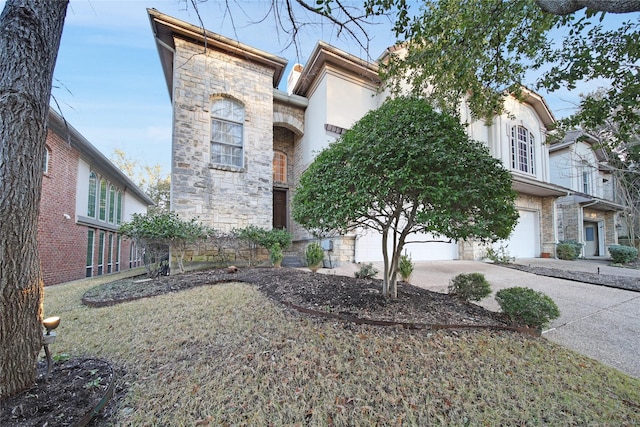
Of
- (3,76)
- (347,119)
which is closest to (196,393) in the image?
(3,76)

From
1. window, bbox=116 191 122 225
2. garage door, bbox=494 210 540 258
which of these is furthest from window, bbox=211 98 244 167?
garage door, bbox=494 210 540 258

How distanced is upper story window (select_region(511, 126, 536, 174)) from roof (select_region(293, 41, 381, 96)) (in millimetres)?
7277

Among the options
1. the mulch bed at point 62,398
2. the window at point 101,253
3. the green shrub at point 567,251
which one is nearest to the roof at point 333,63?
the mulch bed at point 62,398

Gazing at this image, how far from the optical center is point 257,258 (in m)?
7.93

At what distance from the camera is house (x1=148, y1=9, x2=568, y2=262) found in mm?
7391

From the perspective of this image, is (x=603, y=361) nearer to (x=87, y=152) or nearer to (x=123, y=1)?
(x=123, y=1)

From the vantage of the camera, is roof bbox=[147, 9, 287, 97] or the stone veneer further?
the stone veneer

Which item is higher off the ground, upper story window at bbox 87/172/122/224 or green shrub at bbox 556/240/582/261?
upper story window at bbox 87/172/122/224

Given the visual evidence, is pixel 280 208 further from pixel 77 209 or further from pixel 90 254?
pixel 90 254

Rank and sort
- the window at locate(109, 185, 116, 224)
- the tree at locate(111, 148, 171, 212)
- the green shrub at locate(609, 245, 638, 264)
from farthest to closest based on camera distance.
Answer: the tree at locate(111, 148, 171, 212) → the window at locate(109, 185, 116, 224) → the green shrub at locate(609, 245, 638, 264)

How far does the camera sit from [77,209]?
8.65 m

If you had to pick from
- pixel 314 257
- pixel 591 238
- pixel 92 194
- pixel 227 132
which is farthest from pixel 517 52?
pixel 591 238

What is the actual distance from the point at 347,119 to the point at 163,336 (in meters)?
7.92

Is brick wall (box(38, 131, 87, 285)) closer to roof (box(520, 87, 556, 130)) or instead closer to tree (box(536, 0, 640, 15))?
tree (box(536, 0, 640, 15))
